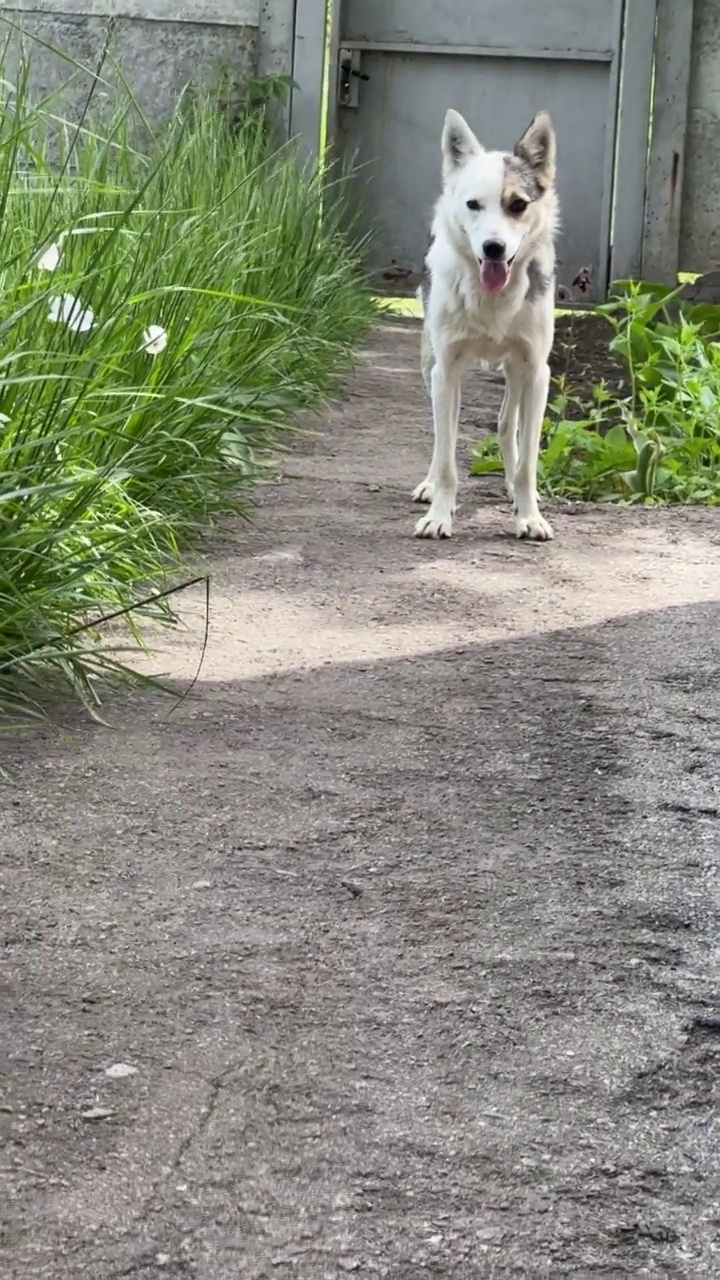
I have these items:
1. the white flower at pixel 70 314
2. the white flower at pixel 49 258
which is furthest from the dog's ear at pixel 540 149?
the white flower at pixel 49 258

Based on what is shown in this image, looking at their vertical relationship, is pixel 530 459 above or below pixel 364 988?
above

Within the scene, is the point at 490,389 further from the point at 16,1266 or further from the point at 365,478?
the point at 16,1266

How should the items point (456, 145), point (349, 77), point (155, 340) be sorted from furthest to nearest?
point (349, 77), point (456, 145), point (155, 340)

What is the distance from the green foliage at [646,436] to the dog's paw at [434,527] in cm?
97

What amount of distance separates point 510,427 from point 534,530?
661 mm

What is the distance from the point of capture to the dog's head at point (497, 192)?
459 centimetres

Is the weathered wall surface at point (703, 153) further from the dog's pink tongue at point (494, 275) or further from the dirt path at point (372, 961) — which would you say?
the dirt path at point (372, 961)

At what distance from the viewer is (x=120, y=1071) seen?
165cm

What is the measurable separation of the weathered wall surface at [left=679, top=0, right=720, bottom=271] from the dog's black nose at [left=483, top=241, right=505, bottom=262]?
653 centimetres

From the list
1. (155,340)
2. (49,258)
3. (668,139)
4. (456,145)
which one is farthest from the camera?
(668,139)

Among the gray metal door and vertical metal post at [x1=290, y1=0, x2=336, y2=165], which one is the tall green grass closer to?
vertical metal post at [x1=290, y1=0, x2=336, y2=165]

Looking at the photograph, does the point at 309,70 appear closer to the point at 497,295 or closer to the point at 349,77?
the point at 349,77

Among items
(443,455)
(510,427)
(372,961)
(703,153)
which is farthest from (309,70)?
(372,961)

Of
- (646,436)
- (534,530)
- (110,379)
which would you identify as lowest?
(534,530)
